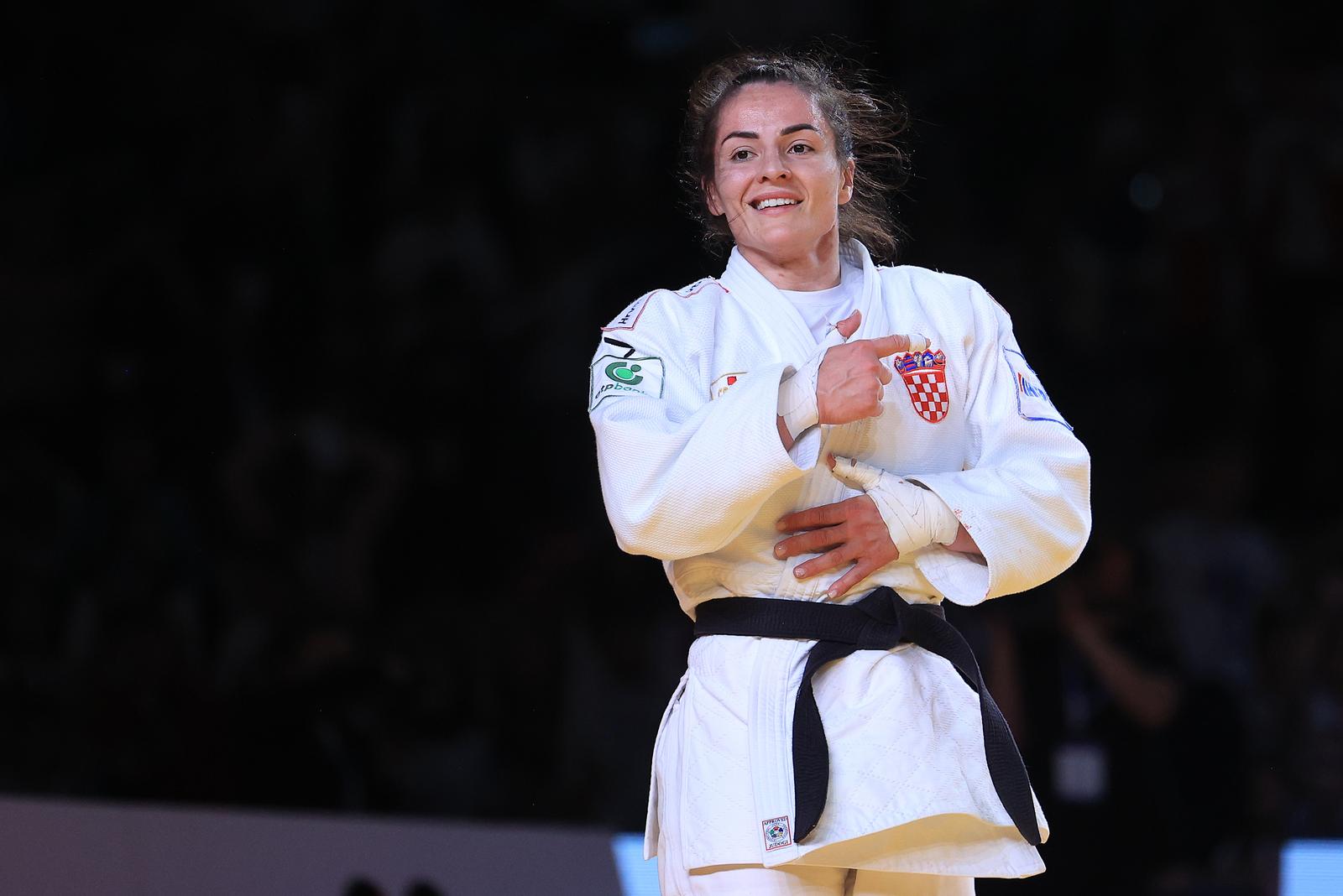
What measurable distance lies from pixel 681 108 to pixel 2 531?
→ 2667 mm

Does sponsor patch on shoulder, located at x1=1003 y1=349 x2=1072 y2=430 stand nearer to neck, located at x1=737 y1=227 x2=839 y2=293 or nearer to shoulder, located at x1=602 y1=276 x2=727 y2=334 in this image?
neck, located at x1=737 y1=227 x2=839 y2=293

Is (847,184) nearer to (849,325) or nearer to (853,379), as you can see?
(849,325)

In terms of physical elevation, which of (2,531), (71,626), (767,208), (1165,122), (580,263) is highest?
(1165,122)

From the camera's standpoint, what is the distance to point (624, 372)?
71.2 inches

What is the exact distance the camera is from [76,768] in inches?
172

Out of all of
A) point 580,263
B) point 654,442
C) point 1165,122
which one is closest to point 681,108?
point 580,263

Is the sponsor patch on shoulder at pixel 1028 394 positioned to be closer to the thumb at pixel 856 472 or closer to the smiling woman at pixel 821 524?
the smiling woman at pixel 821 524

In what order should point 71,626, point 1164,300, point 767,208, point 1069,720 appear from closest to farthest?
point 767,208
point 1069,720
point 71,626
point 1164,300

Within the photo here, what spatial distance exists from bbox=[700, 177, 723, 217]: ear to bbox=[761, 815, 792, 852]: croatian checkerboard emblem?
2.81 feet

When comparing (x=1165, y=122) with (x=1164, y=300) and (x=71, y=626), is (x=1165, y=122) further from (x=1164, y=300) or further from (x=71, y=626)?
(x=71, y=626)

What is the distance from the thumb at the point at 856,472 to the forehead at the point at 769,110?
1.60 ft

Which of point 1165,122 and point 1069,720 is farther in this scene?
point 1165,122

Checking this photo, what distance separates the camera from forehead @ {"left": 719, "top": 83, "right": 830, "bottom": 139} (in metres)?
1.95

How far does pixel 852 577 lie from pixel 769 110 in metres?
0.66
